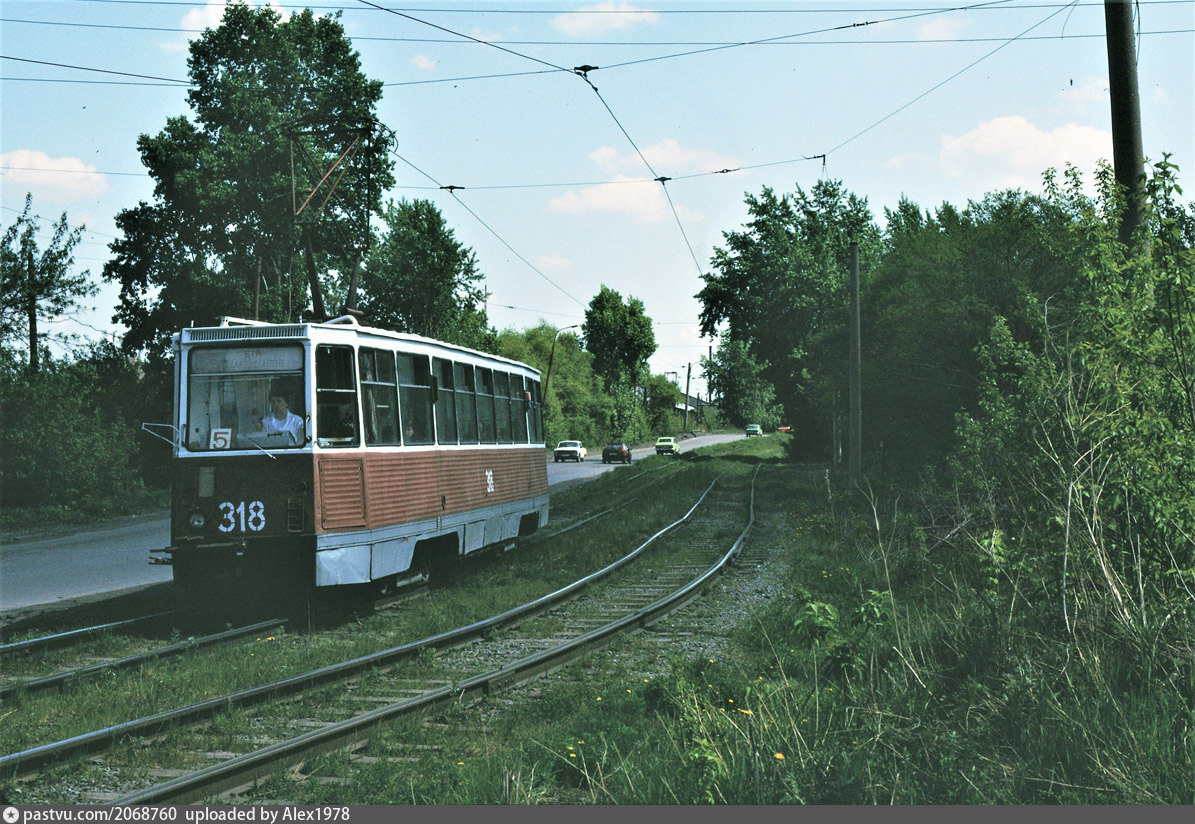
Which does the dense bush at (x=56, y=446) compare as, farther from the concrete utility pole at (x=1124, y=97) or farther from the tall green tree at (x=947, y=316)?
the concrete utility pole at (x=1124, y=97)

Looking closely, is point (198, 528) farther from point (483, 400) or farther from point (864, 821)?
point (864, 821)

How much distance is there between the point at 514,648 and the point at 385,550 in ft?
8.16

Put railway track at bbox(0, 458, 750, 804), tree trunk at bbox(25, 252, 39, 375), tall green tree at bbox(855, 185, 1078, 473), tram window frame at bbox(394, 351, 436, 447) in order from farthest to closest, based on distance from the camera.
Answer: tree trunk at bbox(25, 252, 39, 375) → tall green tree at bbox(855, 185, 1078, 473) → tram window frame at bbox(394, 351, 436, 447) → railway track at bbox(0, 458, 750, 804)

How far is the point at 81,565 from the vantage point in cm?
1748

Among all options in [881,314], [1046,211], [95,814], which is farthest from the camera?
[881,314]

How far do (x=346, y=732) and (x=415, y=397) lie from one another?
642 cm

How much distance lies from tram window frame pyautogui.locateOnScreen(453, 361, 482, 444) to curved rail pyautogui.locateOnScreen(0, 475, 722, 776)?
3094 millimetres

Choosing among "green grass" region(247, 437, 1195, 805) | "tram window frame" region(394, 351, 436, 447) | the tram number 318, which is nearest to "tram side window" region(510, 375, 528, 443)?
"tram window frame" region(394, 351, 436, 447)

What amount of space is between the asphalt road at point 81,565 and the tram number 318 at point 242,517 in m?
3.58

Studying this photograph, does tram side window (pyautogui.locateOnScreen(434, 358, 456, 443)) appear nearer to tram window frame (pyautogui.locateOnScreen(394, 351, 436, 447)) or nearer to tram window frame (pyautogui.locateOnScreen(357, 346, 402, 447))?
tram window frame (pyautogui.locateOnScreen(394, 351, 436, 447))

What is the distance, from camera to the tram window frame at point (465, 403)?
1433cm

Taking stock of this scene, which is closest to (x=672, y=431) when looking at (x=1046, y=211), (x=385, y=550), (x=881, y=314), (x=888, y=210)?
(x=888, y=210)

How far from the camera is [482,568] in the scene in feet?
52.3

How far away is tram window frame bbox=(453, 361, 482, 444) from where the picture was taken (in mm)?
14328
